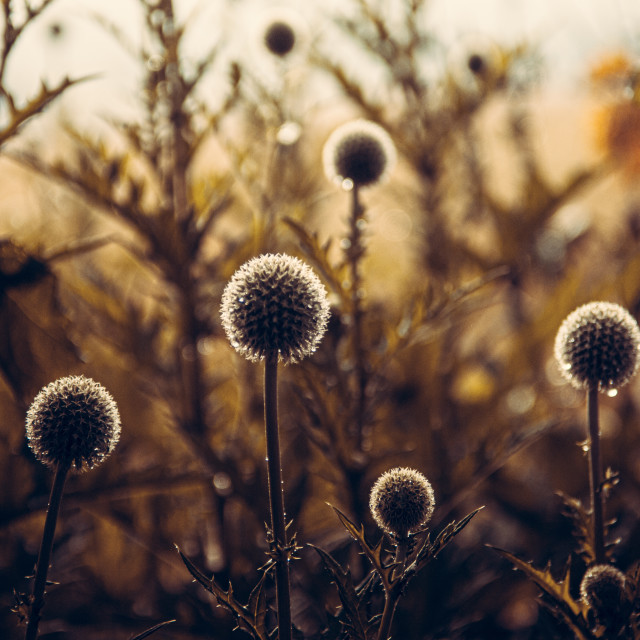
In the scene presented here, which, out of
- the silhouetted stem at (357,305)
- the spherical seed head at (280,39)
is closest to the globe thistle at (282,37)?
the spherical seed head at (280,39)

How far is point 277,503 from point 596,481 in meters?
0.50

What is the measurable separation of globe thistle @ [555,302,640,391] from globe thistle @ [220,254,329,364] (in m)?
0.44

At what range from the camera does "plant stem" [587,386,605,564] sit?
96 centimetres

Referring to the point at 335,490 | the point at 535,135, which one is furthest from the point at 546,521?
the point at 535,135

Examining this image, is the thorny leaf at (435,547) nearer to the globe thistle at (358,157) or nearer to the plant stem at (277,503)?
the plant stem at (277,503)

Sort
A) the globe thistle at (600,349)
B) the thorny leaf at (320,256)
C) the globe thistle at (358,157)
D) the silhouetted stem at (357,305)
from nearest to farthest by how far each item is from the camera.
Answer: the globe thistle at (600,349) < the thorny leaf at (320,256) < the silhouetted stem at (357,305) < the globe thistle at (358,157)

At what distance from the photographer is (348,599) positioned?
0.86m

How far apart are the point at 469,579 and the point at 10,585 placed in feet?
4.09

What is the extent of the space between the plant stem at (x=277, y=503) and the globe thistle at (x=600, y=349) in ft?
1.75

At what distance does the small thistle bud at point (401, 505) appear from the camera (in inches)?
36.1

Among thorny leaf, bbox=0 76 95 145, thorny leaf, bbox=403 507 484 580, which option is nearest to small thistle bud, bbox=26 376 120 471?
thorny leaf, bbox=403 507 484 580

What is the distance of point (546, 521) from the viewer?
6.79 feet

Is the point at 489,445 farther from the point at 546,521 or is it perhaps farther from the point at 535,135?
the point at 535,135

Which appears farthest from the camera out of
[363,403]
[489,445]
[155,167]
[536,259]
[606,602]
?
[536,259]
